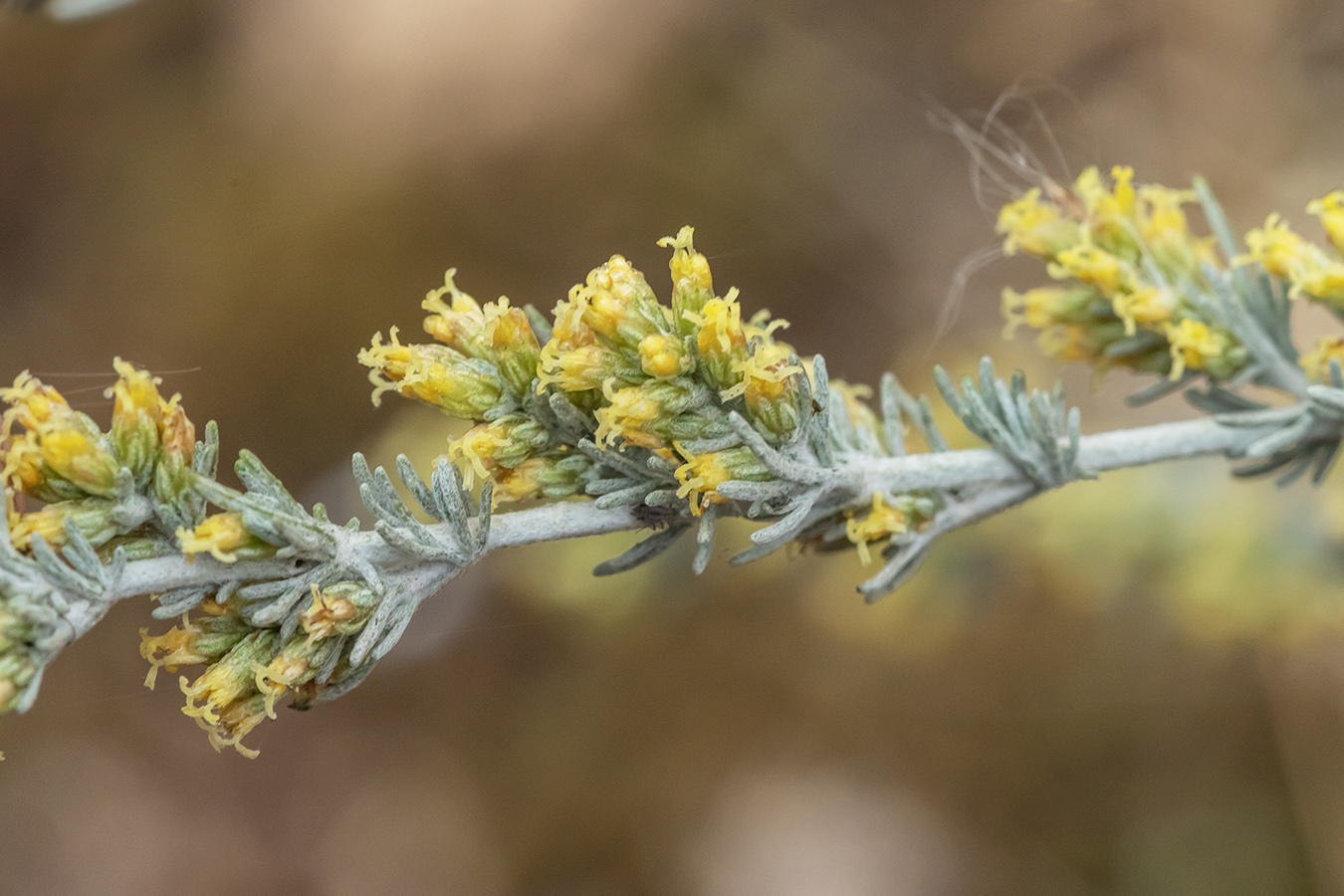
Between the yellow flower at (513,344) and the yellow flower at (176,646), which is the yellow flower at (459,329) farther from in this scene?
the yellow flower at (176,646)

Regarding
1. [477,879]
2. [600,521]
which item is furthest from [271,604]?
[477,879]

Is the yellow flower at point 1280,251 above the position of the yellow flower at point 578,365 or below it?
below

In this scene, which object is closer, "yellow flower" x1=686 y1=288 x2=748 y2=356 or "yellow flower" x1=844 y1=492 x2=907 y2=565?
Answer: "yellow flower" x1=686 y1=288 x2=748 y2=356

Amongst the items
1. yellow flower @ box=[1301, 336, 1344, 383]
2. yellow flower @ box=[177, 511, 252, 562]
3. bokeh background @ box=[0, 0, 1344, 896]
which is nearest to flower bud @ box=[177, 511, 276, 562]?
yellow flower @ box=[177, 511, 252, 562]

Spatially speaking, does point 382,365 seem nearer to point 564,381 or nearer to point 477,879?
point 564,381

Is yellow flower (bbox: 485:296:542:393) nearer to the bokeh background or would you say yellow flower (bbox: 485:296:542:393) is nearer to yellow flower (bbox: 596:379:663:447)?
yellow flower (bbox: 596:379:663:447)

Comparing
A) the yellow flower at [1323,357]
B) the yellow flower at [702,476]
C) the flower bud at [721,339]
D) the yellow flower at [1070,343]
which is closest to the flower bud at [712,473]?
the yellow flower at [702,476]

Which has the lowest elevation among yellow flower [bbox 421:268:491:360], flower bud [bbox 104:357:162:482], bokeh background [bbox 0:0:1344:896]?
bokeh background [bbox 0:0:1344:896]

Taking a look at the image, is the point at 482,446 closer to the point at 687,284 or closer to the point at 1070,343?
the point at 687,284

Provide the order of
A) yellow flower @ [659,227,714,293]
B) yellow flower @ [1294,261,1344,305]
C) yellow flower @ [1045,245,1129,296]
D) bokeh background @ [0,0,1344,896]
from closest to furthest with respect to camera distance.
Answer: yellow flower @ [659,227,714,293] < yellow flower @ [1294,261,1344,305] < yellow flower @ [1045,245,1129,296] < bokeh background @ [0,0,1344,896]
